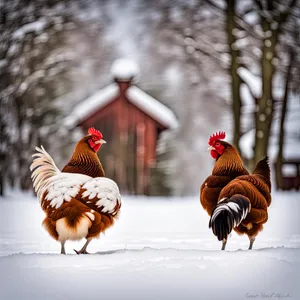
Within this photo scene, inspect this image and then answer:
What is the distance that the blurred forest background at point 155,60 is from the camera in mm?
10773

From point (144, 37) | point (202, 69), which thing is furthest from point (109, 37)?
point (202, 69)

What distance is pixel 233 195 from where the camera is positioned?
4.31 meters

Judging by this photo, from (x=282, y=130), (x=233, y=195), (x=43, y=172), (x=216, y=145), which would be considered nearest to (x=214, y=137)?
(x=216, y=145)

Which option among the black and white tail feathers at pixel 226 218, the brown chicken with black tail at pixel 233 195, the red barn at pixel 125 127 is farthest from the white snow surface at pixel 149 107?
the black and white tail feathers at pixel 226 218

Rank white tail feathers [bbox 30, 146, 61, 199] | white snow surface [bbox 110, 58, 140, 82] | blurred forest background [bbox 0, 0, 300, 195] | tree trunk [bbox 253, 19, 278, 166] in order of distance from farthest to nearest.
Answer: white snow surface [bbox 110, 58, 140, 82] → blurred forest background [bbox 0, 0, 300, 195] → tree trunk [bbox 253, 19, 278, 166] → white tail feathers [bbox 30, 146, 61, 199]

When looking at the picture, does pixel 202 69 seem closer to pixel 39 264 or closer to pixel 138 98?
pixel 138 98

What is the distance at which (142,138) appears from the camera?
14922 millimetres

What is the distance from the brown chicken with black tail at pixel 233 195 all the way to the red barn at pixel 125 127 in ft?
32.4

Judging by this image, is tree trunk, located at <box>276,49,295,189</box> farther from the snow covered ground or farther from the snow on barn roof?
the snow covered ground

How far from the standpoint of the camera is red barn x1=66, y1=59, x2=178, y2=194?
14.8 m

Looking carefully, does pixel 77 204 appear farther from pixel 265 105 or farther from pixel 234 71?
pixel 234 71

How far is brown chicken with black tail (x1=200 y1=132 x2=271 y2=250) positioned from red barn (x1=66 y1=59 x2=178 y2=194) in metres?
9.89

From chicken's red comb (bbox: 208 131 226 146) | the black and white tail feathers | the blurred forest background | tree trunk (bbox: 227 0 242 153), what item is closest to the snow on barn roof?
the blurred forest background

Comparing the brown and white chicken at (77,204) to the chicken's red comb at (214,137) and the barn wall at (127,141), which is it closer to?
the chicken's red comb at (214,137)
